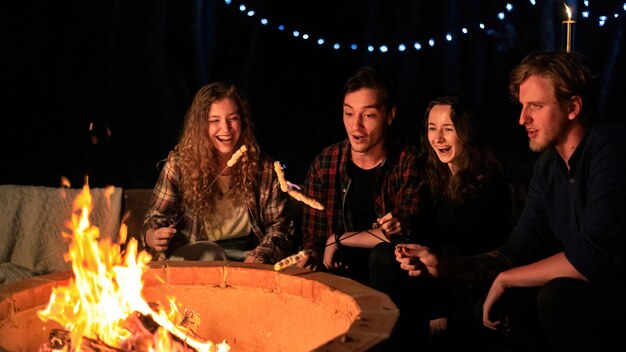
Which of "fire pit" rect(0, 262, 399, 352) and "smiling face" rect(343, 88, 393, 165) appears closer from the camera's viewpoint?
"fire pit" rect(0, 262, 399, 352)

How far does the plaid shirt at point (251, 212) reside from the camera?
4.49 m

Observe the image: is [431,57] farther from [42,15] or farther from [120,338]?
[120,338]

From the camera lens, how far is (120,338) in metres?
3.10

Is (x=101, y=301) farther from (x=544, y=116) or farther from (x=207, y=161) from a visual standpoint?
(x=544, y=116)

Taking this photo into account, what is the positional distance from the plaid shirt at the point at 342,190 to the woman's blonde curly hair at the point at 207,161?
0.36m

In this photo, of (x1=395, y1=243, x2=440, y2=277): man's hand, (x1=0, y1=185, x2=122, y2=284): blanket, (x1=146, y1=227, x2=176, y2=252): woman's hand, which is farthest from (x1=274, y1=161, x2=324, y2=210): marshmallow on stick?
(x1=0, y1=185, x2=122, y2=284): blanket

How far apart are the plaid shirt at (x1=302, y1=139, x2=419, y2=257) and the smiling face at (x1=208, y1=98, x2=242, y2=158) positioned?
0.49 m

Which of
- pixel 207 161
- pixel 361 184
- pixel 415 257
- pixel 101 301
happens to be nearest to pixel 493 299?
pixel 415 257

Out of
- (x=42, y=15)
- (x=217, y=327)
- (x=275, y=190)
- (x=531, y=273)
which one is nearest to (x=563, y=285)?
(x=531, y=273)

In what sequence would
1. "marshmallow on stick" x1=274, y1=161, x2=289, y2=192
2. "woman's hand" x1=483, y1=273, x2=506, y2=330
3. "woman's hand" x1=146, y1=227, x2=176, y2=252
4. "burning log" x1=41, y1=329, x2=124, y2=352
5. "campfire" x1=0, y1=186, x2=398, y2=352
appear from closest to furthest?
1. "burning log" x1=41, y1=329, x2=124, y2=352
2. "campfire" x1=0, y1=186, x2=398, y2=352
3. "woman's hand" x1=483, y1=273, x2=506, y2=330
4. "marshmallow on stick" x1=274, y1=161, x2=289, y2=192
5. "woman's hand" x1=146, y1=227, x2=176, y2=252

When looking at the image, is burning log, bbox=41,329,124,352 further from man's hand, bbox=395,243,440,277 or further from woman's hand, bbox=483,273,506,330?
woman's hand, bbox=483,273,506,330

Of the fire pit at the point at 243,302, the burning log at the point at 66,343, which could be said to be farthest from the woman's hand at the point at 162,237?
the burning log at the point at 66,343

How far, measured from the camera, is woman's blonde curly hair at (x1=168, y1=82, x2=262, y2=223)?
448 cm

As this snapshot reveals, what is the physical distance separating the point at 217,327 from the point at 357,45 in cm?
288
